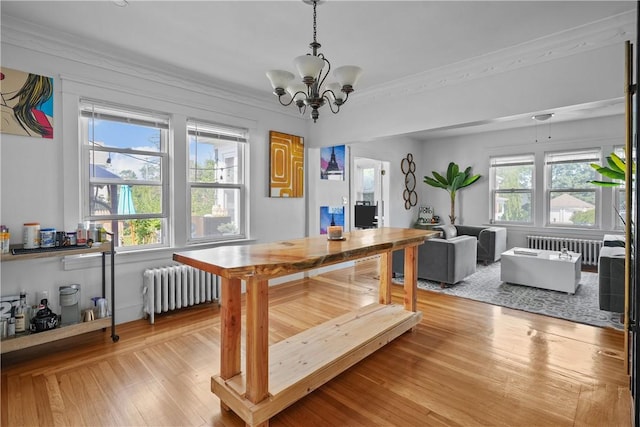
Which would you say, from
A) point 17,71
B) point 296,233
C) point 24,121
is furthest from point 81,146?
point 296,233

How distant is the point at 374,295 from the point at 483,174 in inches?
182

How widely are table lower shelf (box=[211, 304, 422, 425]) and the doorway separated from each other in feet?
13.5

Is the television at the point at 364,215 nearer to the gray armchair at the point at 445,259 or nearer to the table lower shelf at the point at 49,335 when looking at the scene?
the gray armchair at the point at 445,259

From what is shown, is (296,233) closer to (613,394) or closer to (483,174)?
(613,394)

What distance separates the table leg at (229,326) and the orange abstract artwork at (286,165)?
A: 9.06 feet

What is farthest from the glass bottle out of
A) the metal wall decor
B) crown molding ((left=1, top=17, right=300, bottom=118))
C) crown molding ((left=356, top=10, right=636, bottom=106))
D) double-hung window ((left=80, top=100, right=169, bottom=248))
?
the metal wall decor

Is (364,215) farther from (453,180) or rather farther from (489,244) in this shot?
(453,180)

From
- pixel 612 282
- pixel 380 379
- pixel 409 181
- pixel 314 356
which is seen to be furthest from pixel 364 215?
pixel 314 356

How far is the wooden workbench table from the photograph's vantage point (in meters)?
1.69

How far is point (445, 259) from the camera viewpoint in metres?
4.42

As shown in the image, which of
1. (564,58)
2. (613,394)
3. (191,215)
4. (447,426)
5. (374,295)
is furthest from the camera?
(374,295)

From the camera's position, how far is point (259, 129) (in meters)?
4.46

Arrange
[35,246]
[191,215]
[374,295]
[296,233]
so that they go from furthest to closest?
[296,233] < [374,295] < [191,215] < [35,246]

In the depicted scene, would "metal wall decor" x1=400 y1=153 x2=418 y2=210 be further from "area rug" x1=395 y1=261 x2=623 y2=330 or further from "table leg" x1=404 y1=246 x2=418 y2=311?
"table leg" x1=404 y1=246 x2=418 y2=311
